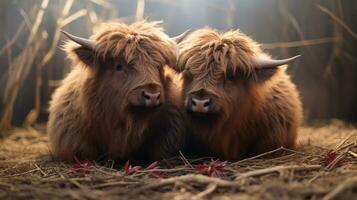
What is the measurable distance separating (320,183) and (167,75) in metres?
2.22

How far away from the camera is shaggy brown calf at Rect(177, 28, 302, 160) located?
192 inches

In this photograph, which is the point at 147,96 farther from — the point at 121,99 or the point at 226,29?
the point at 226,29

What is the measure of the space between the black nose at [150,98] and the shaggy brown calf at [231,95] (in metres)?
0.36

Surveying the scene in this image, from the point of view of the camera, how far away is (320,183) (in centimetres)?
355

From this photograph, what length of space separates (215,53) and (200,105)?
656 mm

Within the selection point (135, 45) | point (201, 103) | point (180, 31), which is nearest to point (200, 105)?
point (201, 103)

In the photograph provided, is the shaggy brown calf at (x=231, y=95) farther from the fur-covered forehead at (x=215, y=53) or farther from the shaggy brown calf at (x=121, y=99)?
the shaggy brown calf at (x=121, y=99)

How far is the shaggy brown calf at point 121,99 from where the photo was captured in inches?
190

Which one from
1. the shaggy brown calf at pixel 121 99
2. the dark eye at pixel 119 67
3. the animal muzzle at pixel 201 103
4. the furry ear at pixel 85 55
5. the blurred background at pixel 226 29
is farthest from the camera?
the blurred background at pixel 226 29

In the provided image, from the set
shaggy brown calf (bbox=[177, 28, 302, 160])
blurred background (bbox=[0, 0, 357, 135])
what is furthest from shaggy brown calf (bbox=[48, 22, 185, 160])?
blurred background (bbox=[0, 0, 357, 135])

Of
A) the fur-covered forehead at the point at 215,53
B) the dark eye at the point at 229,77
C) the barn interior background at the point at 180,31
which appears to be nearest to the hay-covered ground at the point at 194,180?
the barn interior background at the point at 180,31

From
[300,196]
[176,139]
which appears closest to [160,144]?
[176,139]

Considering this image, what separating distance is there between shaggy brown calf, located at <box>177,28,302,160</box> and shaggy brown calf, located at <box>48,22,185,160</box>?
286 millimetres

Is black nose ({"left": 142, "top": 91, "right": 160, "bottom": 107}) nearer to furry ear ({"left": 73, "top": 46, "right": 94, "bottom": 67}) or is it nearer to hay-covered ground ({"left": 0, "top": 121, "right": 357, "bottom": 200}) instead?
hay-covered ground ({"left": 0, "top": 121, "right": 357, "bottom": 200})
